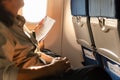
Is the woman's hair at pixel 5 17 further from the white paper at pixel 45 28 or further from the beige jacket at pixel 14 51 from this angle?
the white paper at pixel 45 28

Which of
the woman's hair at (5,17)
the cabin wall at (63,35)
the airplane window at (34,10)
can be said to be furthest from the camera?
the cabin wall at (63,35)

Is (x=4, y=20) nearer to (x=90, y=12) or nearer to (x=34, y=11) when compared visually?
(x=90, y=12)

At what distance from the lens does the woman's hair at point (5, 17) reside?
1372mm

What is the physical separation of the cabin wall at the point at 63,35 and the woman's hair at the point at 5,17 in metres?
1.10


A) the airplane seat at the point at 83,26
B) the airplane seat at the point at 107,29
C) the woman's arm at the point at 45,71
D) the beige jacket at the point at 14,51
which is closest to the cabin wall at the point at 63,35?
the airplane seat at the point at 83,26

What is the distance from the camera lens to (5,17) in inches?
54.4

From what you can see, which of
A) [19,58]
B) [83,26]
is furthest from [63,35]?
[19,58]

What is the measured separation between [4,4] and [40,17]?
1.01 m

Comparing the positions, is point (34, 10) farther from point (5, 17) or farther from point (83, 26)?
point (5, 17)

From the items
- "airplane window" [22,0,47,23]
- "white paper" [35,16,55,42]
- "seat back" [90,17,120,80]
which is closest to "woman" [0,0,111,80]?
"seat back" [90,17,120,80]

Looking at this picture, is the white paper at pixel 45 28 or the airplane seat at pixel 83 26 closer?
the airplane seat at pixel 83 26

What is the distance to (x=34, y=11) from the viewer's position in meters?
2.38

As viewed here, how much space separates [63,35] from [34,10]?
0.39 metres

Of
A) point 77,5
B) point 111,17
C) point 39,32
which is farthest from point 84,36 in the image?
point 111,17
